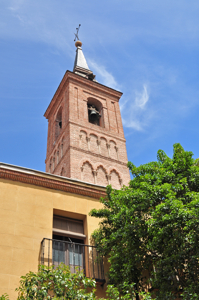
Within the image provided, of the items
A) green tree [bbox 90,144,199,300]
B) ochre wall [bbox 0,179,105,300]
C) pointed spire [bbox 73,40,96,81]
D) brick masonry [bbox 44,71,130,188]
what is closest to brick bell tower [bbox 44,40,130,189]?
brick masonry [bbox 44,71,130,188]

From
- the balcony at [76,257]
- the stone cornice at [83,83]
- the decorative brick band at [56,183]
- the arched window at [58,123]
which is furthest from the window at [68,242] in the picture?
the stone cornice at [83,83]

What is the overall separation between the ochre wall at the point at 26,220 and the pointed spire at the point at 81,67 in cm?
2277

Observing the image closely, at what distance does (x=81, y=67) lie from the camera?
3225 centimetres

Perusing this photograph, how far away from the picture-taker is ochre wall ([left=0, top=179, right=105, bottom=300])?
682cm

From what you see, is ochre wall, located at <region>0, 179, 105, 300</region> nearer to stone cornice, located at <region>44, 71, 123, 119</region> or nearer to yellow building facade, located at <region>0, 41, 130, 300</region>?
yellow building facade, located at <region>0, 41, 130, 300</region>

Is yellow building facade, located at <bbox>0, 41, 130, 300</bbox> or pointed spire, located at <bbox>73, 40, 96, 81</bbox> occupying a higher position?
pointed spire, located at <bbox>73, 40, 96, 81</bbox>

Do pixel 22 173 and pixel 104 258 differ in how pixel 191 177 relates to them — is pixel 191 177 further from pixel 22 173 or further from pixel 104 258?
pixel 22 173

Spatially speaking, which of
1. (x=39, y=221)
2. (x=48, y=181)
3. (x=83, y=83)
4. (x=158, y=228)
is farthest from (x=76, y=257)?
(x=83, y=83)

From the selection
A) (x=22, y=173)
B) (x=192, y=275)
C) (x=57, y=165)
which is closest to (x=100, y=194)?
(x=22, y=173)

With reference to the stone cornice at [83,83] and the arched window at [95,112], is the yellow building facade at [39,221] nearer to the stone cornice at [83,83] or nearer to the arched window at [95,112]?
the arched window at [95,112]

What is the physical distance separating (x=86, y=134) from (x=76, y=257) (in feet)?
52.5

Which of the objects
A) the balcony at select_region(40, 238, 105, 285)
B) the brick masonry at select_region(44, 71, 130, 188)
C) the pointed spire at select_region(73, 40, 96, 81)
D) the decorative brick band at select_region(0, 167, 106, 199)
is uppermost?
the pointed spire at select_region(73, 40, 96, 81)

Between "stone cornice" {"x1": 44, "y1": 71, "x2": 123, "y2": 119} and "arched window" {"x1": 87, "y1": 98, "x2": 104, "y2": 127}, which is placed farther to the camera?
"stone cornice" {"x1": 44, "y1": 71, "x2": 123, "y2": 119}

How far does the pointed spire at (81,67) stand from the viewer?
30.4 meters
